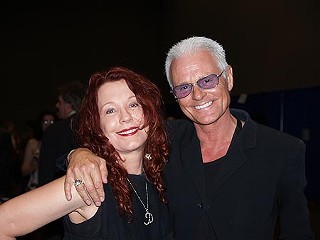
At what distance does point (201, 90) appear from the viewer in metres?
2.46

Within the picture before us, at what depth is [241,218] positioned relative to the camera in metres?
2.28

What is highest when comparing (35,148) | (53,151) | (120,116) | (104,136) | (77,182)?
(120,116)

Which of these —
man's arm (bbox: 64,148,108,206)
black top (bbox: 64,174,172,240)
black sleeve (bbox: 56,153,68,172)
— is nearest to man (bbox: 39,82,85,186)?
black sleeve (bbox: 56,153,68,172)

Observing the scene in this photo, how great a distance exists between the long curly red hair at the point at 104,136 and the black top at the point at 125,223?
0.04 m

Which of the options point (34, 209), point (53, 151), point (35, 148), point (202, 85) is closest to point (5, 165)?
point (35, 148)

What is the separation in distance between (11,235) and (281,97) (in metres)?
7.29

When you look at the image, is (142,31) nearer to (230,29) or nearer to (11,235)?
(230,29)

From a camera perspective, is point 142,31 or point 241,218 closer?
point 241,218

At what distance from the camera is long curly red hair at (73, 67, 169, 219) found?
82.4 inches

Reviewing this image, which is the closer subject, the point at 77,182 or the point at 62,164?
the point at 77,182

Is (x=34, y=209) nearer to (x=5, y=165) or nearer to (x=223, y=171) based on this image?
(x=223, y=171)

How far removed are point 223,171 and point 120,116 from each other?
2.16 feet

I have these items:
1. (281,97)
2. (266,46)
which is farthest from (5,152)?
(266,46)

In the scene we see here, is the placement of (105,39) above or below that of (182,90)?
above
